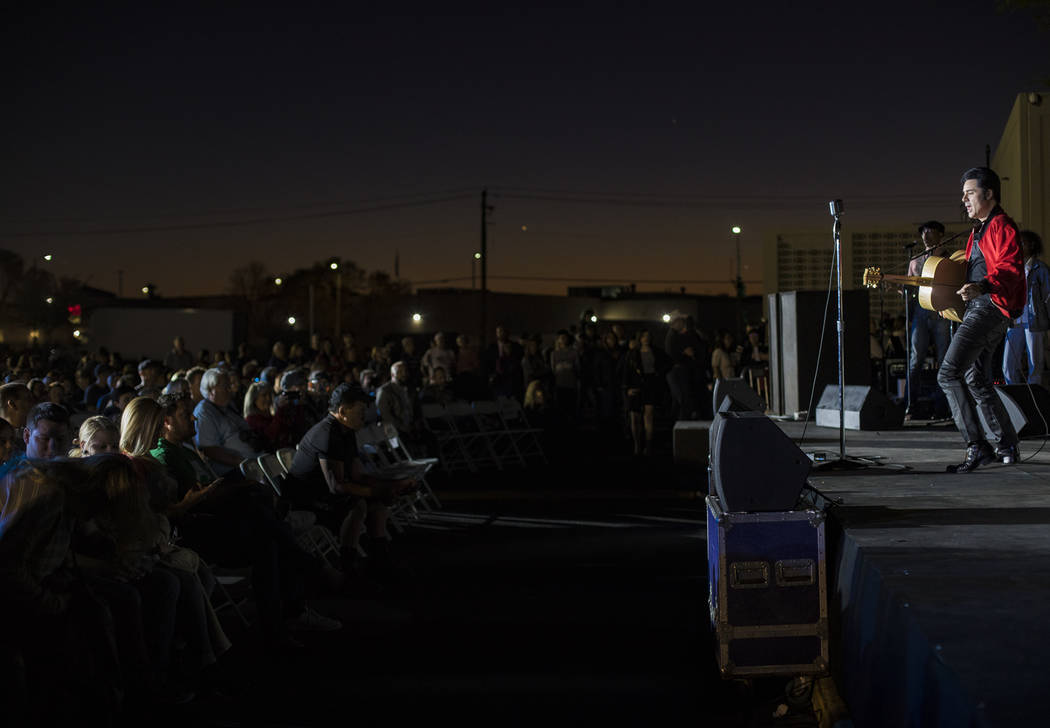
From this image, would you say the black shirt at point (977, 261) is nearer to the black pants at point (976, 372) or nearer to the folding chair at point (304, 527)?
the black pants at point (976, 372)

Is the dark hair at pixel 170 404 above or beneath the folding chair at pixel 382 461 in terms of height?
above

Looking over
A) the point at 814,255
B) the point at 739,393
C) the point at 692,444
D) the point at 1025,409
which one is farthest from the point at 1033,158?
the point at 814,255

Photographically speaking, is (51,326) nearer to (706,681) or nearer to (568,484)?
(568,484)

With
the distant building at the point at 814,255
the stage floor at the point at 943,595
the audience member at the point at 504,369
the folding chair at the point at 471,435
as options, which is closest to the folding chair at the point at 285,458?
the stage floor at the point at 943,595

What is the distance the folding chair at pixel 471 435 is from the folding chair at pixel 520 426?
1.36 ft

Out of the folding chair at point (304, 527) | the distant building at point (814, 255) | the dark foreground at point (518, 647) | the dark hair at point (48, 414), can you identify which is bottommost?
the dark foreground at point (518, 647)

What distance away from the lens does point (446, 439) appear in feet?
46.4

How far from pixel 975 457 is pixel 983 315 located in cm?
91

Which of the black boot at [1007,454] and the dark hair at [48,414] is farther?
the black boot at [1007,454]

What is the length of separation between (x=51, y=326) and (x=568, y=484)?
1769 inches

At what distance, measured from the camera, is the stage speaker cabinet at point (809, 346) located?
41.0 ft

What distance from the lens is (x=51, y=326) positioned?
51.2m

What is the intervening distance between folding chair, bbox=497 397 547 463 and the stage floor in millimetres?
8978

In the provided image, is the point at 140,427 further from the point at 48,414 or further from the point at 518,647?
the point at 518,647
